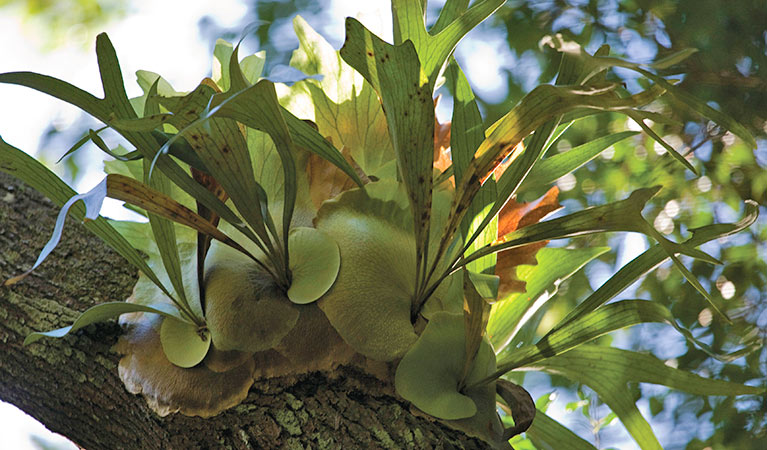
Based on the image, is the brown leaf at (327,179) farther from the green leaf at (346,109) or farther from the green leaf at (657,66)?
the green leaf at (657,66)

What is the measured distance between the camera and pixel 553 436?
2.03ft

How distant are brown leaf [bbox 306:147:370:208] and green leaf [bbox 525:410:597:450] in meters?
0.29

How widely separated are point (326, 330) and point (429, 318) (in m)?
0.09

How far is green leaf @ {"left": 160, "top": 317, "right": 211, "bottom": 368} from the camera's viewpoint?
0.50m

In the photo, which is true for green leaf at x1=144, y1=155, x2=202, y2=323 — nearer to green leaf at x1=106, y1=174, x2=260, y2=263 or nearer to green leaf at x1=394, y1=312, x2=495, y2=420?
green leaf at x1=106, y1=174, x2=260, y2=263

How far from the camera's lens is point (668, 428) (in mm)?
1165

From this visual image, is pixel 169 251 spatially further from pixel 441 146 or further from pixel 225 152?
pixel 441 146

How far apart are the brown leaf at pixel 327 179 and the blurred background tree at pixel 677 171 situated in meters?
0.72

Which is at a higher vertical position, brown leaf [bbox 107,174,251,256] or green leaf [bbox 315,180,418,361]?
brown leaf [bbox 107,174,251,256]

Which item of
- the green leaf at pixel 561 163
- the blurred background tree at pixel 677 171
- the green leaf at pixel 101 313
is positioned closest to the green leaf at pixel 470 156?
the green leaf at pixel 561 163

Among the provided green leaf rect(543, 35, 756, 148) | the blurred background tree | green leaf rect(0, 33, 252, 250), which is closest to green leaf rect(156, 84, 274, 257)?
green leaf rect(0, 33, 252, 250)

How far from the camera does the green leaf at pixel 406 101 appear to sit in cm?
45

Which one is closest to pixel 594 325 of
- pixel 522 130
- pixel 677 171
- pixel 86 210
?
pixel 522 130

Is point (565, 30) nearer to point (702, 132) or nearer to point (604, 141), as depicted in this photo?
point (702, 132)
